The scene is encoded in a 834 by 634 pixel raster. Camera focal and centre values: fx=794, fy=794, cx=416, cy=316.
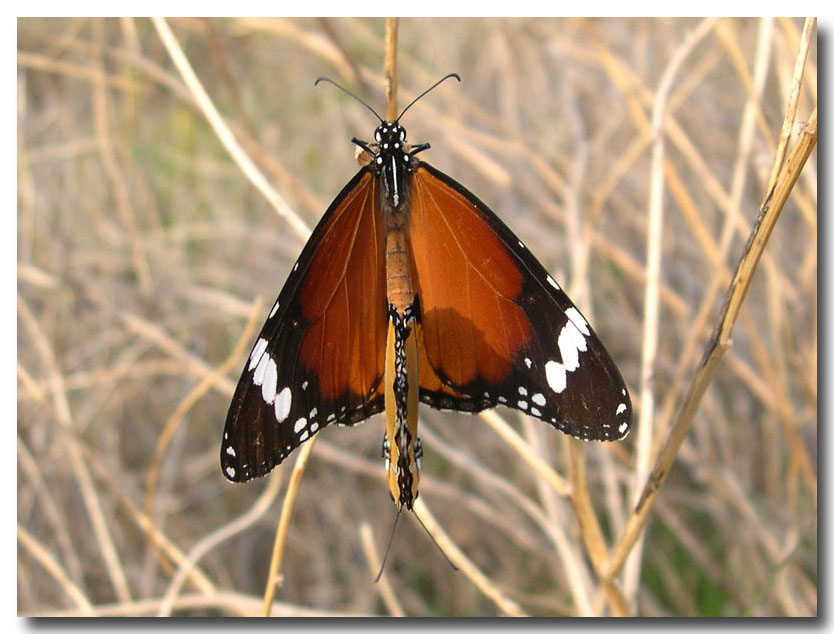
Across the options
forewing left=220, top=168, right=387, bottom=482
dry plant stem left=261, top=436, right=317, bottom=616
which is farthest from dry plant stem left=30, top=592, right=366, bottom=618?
forewing left=220, top=168, right=387, bottom=482

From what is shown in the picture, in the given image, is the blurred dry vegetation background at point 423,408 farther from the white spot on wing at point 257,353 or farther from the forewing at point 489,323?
the white spot on wing at point 257,353

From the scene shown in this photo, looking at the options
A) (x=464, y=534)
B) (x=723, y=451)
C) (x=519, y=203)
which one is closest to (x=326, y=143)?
→ (x=519, y=203)

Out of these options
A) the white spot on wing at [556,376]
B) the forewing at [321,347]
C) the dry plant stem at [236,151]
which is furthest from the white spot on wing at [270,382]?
the white spot on wing at [556,376]

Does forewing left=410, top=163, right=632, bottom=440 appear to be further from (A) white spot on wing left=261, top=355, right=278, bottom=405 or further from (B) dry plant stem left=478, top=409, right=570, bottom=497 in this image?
(A) white spot on wing left=261, top=355, right=278, bottom=405

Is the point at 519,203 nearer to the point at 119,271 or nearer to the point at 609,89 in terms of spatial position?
the point at 609,89

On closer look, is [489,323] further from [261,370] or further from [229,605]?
[229,605]
